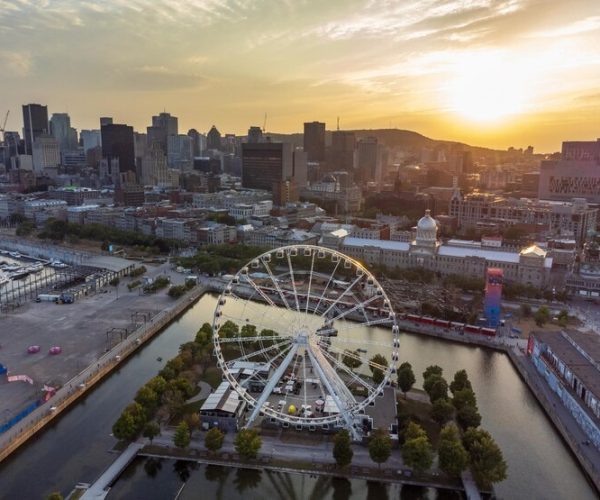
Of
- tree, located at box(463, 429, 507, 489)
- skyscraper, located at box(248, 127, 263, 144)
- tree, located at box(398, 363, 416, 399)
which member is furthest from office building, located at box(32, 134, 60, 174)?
tree, located at box(463, 429, 507, 489)

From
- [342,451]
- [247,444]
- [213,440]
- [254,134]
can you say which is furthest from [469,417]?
[254,134]

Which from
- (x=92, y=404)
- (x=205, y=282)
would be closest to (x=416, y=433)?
(x=92, y=404)

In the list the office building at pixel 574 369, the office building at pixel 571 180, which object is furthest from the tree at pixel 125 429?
the office building at pixel 571 180

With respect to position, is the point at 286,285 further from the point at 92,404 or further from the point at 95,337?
the point at 92,404

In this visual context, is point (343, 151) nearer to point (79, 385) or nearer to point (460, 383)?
point (460, 383)

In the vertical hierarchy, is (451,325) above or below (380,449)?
below

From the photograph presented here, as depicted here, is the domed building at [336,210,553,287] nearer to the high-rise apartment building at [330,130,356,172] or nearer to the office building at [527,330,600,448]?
the office building at [527,330,600,448]

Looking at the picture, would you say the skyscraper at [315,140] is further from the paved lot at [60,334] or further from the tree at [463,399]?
the tree at [463,399]
